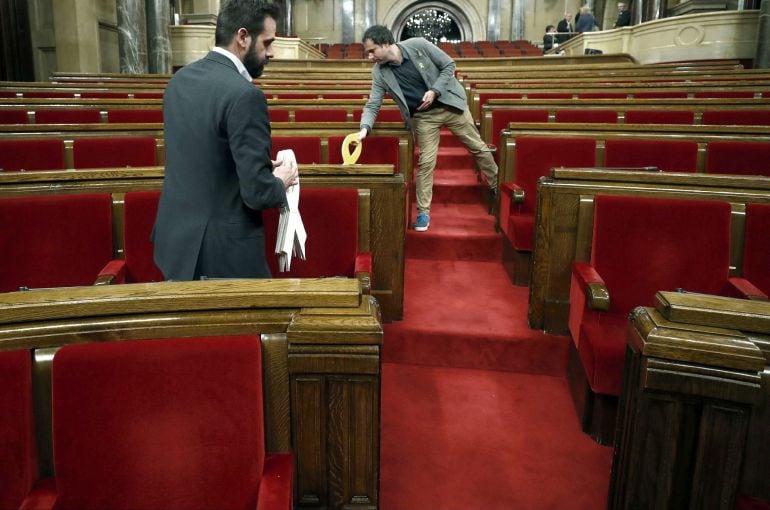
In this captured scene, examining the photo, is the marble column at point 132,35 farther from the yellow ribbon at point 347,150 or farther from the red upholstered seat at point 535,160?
the red upholstered seat at point 535,160

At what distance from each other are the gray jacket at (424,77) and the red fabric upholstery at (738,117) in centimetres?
114

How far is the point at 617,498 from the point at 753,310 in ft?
1.00

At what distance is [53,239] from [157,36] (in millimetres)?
5359

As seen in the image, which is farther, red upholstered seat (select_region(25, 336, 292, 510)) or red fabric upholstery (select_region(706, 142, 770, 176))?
red fabric upholstery (select_region(706, 142, 770, 176))

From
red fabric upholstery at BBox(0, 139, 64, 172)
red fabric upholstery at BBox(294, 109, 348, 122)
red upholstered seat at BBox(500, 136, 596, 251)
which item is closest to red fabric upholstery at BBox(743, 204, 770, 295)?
red upholstered seat at BBox(500, 136, 596, 251)

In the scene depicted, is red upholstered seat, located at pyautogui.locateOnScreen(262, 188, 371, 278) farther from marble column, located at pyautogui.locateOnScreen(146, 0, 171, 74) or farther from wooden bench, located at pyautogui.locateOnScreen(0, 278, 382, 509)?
marble column, located at pyautogui.locateOnScreen(146, 0, 171, 74)

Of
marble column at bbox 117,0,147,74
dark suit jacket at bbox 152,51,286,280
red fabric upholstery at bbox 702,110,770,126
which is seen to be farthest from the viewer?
marble column at bbox 117,0,147,74

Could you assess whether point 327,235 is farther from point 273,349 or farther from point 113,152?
point 113,152

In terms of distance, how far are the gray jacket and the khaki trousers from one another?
5 cm

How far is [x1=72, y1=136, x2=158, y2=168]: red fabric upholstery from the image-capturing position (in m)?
1.99

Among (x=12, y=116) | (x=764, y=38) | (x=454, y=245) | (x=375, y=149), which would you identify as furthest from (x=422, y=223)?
(x=764, y=38)

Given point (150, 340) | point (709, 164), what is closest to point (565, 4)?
point (709, 164)

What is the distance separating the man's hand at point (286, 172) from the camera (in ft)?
3.40

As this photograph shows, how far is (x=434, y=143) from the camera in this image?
2264 mm
